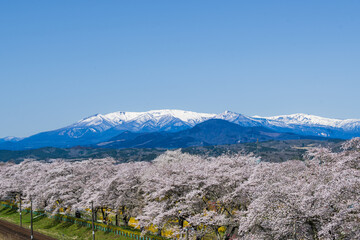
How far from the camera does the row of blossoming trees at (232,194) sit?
78.7ft

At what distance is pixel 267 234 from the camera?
27328 millimetres

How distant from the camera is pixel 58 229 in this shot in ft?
224

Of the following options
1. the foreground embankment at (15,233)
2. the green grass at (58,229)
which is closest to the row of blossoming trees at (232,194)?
the green grass at (58,229)

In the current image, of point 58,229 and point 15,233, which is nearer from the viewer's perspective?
point 15,233

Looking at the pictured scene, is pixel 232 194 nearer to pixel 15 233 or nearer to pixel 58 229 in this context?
pixel 58 229

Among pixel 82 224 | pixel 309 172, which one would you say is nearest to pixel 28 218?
pixel 82 224

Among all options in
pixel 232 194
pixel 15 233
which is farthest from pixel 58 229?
pixel 232 194

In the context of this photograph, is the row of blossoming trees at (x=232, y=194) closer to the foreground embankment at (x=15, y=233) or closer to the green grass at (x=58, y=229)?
the green grass at (x=58, y=229)

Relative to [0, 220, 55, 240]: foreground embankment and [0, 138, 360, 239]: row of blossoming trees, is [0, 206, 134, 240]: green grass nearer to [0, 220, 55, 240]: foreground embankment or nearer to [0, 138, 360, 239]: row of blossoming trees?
[0, 220, 55, 240]: foreground embankment

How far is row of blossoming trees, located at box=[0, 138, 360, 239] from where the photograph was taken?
24.0 m

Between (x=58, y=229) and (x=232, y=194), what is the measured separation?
42.3m

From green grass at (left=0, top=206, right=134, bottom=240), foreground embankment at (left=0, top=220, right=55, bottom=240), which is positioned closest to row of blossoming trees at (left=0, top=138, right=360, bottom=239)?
green grass at (left=0, top=206, right=134, bottom=240)

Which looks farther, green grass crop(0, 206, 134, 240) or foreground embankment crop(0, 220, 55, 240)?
foreground embankment crop(0, 220, 55, 240)

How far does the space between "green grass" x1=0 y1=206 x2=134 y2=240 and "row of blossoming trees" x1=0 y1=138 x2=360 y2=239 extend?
396 cm
